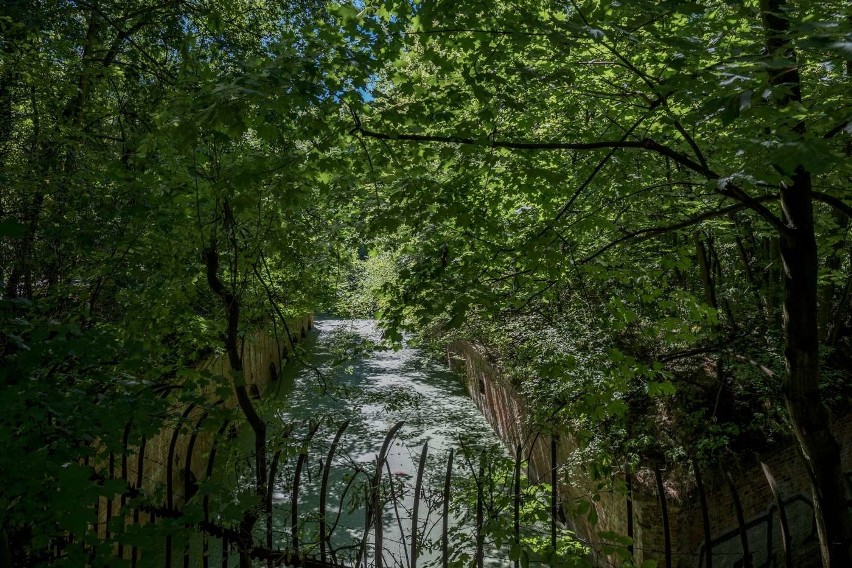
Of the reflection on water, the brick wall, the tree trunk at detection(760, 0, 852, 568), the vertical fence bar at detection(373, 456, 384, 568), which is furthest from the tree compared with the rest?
the brick wall

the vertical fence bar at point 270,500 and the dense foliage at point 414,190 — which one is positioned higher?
the dense foliage at point 414,190

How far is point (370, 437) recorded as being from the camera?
7.34m

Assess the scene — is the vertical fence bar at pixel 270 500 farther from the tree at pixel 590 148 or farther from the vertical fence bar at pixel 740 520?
the vertical fence bar at pixel 740 520

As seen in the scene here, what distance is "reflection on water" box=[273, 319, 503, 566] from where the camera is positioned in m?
3.23

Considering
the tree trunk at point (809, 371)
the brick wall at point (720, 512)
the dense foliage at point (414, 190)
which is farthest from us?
the brick wall at point (720, 512)

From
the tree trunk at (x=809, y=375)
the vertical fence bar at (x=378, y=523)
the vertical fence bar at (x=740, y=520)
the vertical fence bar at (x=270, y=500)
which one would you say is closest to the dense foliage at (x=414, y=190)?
the tree trunk at (x=809, y=375)

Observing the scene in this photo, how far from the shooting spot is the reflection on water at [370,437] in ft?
10.6

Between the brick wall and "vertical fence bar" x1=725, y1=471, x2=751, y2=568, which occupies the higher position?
"vertical fence bar" x1=725, y1=471, x2=751, y2=568

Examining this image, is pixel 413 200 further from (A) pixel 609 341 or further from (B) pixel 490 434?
(B) pixel 490 434

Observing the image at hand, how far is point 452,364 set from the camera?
1689 cm

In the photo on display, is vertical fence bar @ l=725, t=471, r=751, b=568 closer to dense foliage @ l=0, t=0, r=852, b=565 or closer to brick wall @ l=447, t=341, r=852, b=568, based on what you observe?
dense foliage @ l=0, t=0, r=852, b=565

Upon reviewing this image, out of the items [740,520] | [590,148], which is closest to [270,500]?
[740,520]

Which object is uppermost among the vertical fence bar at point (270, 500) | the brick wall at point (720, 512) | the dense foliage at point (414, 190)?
the dense foliage at point (414, 190)

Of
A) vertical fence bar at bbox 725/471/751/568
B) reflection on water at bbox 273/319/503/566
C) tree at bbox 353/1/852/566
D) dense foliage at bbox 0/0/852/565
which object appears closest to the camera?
vertical fence bar at bbox 725/471/751/568
